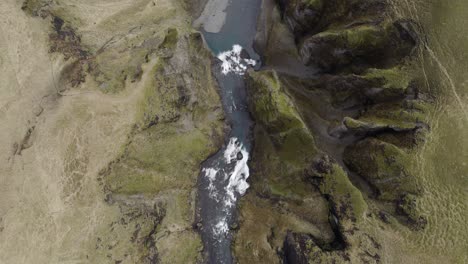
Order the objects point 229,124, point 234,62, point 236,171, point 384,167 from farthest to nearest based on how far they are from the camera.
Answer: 1. point 234,62
2. point 229,124
3. point 236,171
4. point 384,167

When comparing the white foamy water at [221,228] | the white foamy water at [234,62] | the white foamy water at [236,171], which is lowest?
the white foamy water at [221,228]

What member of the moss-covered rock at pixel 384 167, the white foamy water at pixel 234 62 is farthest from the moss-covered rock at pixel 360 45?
the moss-covered rock at pixel 384 167

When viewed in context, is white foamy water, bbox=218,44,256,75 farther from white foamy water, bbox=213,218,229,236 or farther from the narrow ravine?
white foamy water, bbox=213,218,229,236

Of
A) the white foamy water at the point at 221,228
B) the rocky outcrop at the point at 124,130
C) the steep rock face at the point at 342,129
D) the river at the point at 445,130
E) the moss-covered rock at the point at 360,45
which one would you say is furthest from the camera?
the white foamy water at the point at 221,228

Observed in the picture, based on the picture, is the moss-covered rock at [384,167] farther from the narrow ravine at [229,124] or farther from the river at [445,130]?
the narrow ravine at [229,124]

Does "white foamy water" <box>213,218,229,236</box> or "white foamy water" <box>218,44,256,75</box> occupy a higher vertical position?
"white foamy water" <box>218,44,256,75</box>

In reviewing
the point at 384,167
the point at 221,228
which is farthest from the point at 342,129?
the point at 221,228

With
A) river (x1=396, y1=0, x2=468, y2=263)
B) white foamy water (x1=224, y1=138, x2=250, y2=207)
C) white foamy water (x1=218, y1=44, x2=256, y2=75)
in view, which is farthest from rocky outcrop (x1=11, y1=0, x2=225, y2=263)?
river (x1=396, y1=0, x2=468, y2=263)

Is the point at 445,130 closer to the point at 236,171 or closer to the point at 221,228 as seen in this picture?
the point at 236,171
